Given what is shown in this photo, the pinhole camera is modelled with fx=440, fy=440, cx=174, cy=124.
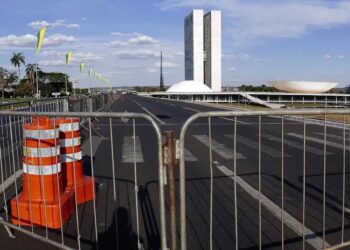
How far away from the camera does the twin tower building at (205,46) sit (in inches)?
6152

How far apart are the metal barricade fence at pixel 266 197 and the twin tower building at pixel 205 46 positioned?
147760 millimetres

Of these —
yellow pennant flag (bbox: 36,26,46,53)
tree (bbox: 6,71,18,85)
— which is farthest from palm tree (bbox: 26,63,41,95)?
yellow pennant flag (bbox: 36,26,46,53)

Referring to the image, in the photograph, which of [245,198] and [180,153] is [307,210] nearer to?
[245,198]

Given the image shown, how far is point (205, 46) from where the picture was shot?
533ft

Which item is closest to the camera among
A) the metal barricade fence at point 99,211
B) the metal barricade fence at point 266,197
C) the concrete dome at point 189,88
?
the metal barricade fence at point 99,211

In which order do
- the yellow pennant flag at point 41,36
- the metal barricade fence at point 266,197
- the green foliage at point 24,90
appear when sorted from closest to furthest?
1. the metal barricade fence at point 266,197
2. the yellow pennant flag at point 41,36
3. the green foliage at point 24,90

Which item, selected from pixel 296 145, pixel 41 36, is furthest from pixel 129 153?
pixel 41 36

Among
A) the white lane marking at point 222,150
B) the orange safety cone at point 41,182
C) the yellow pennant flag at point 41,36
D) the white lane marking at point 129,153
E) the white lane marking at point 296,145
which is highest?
the yellow pennant flag at point 41,36

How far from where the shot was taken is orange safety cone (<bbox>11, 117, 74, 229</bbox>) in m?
5.66

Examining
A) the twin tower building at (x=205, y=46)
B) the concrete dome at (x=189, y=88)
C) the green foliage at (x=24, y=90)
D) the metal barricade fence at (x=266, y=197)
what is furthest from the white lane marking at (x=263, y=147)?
the twin tower building at (x=205, y=46)

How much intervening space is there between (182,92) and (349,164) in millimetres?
127534

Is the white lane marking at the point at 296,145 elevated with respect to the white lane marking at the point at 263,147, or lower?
lower

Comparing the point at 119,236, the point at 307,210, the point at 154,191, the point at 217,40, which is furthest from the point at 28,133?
→ the point at 217,40

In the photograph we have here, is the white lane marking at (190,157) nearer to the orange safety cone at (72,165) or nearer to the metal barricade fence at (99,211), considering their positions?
the metal barricade fence at (99,211)
